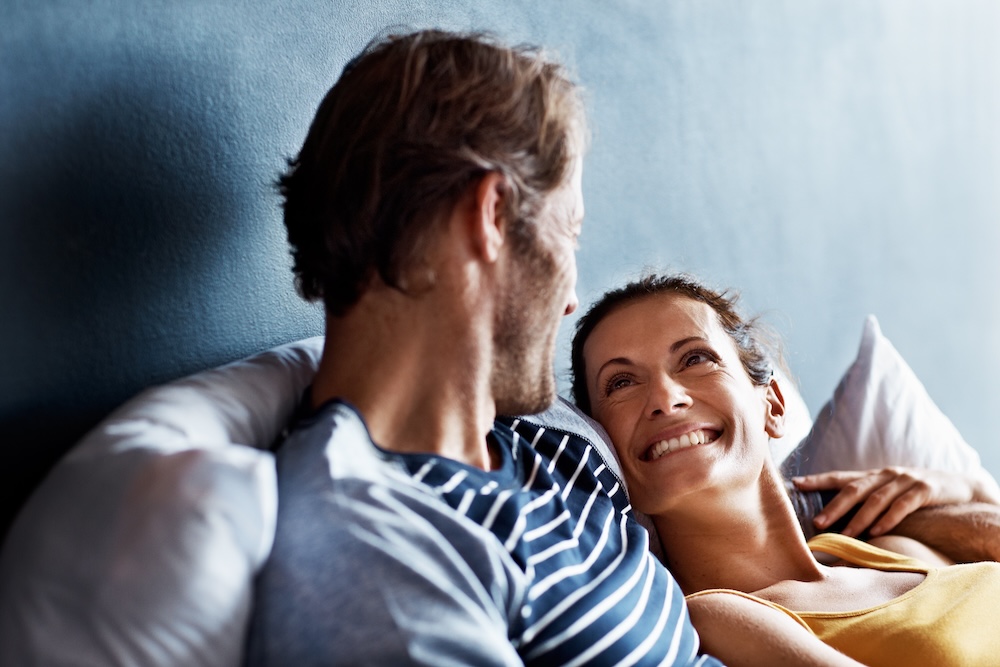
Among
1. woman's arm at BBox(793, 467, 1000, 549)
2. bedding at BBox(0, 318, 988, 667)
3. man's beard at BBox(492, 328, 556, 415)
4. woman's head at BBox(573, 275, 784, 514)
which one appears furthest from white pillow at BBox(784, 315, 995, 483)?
bedding at BBox(0, 318, 988, 667)

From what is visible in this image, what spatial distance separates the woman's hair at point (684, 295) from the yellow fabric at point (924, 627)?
14.4 inches

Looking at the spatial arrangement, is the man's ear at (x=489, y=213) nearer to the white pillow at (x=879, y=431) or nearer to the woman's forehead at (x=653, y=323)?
the woman's forehead at (x=653, y=323)

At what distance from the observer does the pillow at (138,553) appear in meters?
0.70

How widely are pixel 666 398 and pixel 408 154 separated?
0.53 metres

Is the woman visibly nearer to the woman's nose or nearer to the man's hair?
the woman's nose

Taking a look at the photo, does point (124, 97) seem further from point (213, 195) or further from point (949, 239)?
point (949, 239)

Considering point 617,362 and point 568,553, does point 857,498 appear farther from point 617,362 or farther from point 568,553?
point 568,553

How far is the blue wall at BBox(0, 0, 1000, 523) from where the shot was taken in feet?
3.11

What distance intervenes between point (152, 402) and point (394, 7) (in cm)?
70

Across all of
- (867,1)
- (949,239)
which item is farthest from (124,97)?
(949,239)

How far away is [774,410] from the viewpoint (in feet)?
4.91

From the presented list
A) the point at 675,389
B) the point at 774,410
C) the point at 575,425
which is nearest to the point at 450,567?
the point at 575,425

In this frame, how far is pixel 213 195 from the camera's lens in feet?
3.61

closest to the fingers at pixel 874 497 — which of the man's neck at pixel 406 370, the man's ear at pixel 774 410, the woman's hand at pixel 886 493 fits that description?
the woman's hand at pixel 886 493
